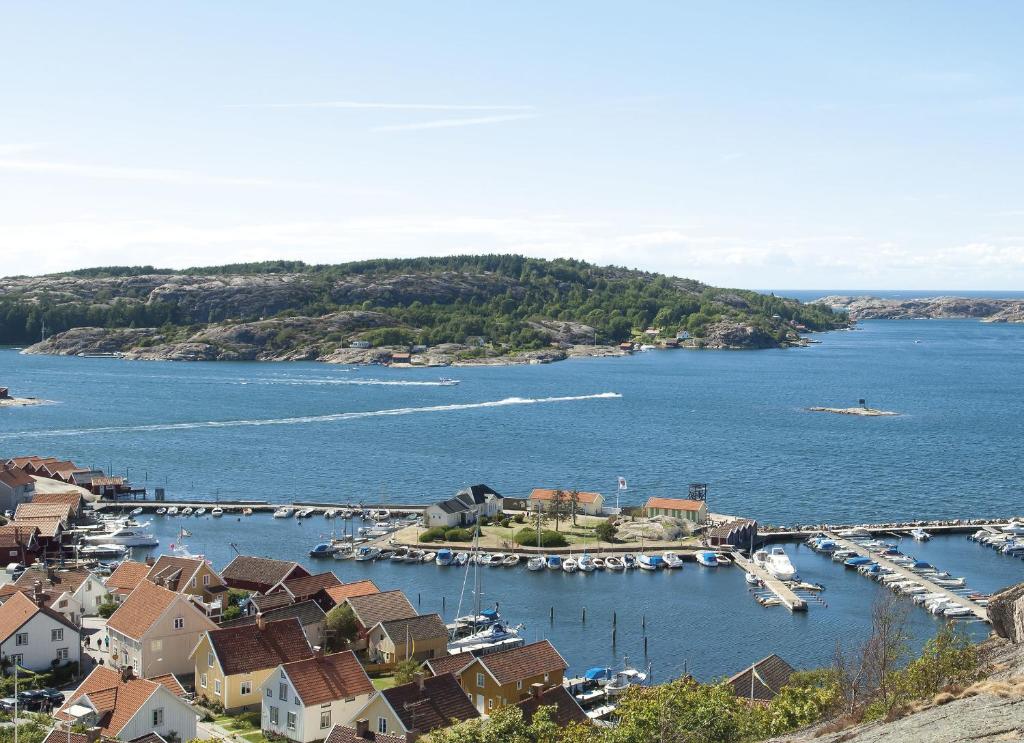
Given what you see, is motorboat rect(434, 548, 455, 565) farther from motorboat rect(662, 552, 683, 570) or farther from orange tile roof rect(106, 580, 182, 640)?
orange tile roof rect(106, 580, 182, 640)

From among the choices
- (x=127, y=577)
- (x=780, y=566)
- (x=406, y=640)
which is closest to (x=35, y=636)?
(x=127, y=577)

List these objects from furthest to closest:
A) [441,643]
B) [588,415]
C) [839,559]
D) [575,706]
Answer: [588,415] < [839,559] < [441,643] < [575,706]

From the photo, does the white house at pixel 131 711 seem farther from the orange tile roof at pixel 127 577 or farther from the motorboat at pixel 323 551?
the motorboat at pixel 323 551

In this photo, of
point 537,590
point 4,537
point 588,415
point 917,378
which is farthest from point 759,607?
point 917,378

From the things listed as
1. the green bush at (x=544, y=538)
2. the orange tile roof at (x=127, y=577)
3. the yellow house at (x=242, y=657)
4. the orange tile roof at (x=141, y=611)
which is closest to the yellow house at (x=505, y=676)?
the yellow house at (x=242, y=657)

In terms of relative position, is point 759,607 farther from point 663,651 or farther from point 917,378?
point 917,378

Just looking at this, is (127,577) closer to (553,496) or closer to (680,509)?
(553,496)

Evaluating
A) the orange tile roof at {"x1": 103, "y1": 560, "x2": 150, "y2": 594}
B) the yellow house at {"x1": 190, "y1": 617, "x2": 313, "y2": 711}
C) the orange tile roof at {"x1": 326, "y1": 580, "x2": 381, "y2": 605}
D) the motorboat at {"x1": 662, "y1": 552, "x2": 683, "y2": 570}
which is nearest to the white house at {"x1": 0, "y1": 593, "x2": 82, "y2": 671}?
the yellow house at {"x1": 190, "y1": 617, "x2": 313, "y2": 711}
